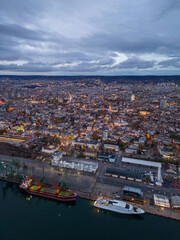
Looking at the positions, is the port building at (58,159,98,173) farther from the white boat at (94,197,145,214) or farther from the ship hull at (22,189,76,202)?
the white boat at (94,197,145,214)

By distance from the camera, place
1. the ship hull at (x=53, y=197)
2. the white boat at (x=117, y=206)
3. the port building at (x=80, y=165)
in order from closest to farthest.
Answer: the white boat at (x=117, y=206) < the ship hull at (x=53, y=197) < the port building at (x=80, y=165)

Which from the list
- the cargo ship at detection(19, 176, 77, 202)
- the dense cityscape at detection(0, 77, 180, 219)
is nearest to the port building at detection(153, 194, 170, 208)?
the dense cityscape at detection(0, 77, 180, 219)

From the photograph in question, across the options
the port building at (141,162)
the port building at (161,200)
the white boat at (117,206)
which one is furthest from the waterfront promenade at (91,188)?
the port building at (141,162)

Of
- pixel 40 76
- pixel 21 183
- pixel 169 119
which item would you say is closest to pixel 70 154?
pixel 21 183

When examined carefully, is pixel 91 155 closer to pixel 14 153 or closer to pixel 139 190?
pixel 139 190

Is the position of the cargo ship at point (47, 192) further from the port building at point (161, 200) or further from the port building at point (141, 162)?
the port building at point (141, 162)

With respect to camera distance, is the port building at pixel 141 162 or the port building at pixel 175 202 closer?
the port building at pixel 175 202
